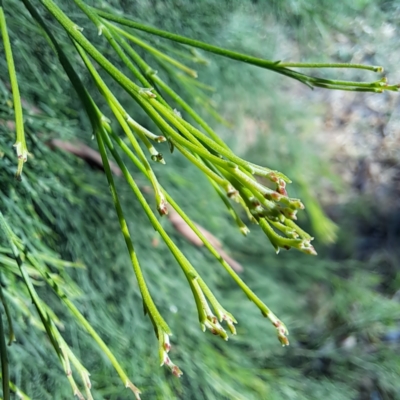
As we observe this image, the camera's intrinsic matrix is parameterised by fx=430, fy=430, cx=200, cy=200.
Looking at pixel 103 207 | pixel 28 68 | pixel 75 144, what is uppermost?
pixel 28 68

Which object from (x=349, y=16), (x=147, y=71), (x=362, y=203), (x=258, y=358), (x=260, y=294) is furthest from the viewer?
(x=362, y=203)

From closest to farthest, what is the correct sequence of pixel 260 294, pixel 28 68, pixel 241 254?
1. pixel 28 68
2. pixel 260 294
3. pixel 241 254

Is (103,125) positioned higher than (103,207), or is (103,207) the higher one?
(103,125)

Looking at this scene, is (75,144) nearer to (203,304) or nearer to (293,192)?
(203,304)

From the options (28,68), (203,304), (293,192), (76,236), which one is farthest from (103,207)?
(293,192)

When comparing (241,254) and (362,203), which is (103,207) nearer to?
(241,254)

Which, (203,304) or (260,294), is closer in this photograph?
(203,304)
